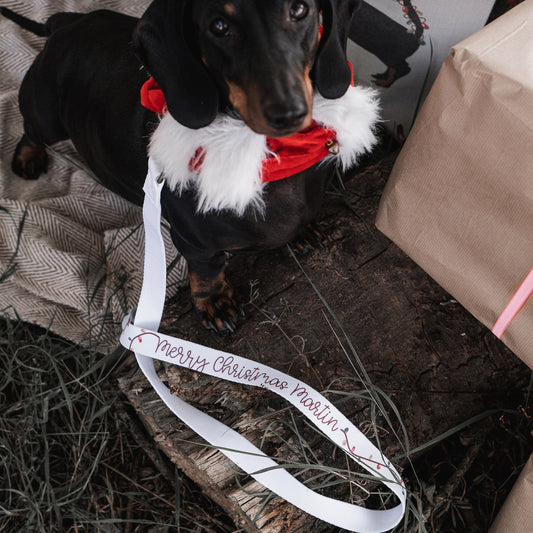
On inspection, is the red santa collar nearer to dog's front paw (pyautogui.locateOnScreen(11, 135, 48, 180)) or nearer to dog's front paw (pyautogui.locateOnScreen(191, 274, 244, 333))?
dog's front paw (pyautogui.locateOnScreen(191, 274, 244, 333))

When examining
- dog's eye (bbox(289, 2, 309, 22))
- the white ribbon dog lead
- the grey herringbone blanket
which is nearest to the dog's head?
dog's eye (bbox(289, 2, 309, 22))

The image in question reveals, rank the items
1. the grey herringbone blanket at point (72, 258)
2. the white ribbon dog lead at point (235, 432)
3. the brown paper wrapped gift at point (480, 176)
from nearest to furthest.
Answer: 1. the brown paper wrapped gift at point (480, 176)
2. the white ribbon dog lead at point (235, 432)
3. the grey herringbone blanket at point (72, 258)

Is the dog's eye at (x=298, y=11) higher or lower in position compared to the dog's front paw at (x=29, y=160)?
higher

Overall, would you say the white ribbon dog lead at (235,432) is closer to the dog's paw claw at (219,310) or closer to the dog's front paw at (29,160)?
the dog's paw claw at (219,310)

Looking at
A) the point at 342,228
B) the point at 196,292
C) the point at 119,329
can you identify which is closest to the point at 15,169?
the point at 119,329

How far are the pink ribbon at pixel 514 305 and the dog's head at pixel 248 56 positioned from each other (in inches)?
22.2

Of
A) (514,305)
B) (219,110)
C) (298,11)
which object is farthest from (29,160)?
(514,305)

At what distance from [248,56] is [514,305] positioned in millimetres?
766

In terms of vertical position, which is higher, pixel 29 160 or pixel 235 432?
pixel 235 432

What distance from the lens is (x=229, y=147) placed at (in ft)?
3.60

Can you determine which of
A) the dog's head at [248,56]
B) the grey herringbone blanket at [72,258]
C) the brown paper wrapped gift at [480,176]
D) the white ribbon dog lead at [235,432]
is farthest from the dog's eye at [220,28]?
the grey herringbone blanket at [72,258]

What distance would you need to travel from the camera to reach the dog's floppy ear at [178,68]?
1.05 m

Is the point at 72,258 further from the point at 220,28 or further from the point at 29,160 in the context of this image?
the point at 220,28

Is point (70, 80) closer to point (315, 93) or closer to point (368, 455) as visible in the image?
point (315, 93)
